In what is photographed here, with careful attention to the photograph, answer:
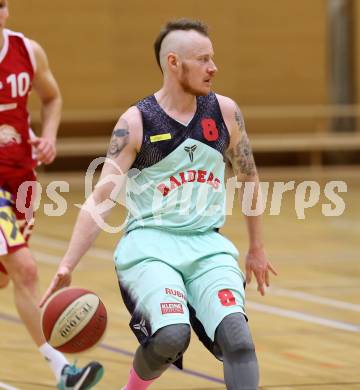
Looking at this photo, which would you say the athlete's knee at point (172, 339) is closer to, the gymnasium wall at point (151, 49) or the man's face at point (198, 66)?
the man's face at point (198, 66)

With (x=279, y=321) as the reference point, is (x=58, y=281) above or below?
above

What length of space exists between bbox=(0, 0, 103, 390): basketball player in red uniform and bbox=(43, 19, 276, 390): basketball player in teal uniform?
94 cm

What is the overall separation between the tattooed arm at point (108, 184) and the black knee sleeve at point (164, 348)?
452 millimetres

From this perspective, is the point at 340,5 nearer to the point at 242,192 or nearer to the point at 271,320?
the point at 271,320

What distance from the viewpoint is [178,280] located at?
4.42m

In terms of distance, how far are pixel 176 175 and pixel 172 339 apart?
0.77 metres

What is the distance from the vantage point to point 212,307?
4.32 metres

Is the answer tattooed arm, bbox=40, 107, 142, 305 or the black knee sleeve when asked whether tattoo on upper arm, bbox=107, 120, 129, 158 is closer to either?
tattooed arm, bbox=40, 107, 142, 305

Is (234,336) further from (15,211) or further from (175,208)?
(15,211)

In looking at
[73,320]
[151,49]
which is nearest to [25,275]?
[73,320]

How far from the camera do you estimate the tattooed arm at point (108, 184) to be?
4383 millimetres

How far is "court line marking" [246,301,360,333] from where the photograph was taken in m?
7.03

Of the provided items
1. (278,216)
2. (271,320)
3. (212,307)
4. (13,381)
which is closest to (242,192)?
(212,307)

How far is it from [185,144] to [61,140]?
1348 centimetres
